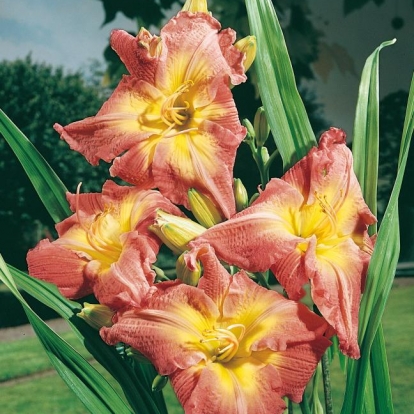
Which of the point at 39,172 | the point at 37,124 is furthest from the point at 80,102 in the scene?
the point at 39,172

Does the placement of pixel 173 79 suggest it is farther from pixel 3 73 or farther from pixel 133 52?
pixel 3 73

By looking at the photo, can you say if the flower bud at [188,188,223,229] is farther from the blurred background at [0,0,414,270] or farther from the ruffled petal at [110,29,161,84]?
the blurred background at [0,0,414,270]

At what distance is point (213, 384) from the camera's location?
245mm

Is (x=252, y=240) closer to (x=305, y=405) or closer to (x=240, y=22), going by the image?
(x=305, y=405)

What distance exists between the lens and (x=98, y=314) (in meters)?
0.27

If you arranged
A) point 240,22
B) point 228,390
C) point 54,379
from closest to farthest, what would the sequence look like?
point 228,390 → point 240,22 → point 54,379

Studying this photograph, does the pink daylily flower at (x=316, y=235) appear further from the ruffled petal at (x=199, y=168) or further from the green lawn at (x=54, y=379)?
the green lawn at (x=54, y=379)

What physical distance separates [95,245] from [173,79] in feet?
0.24

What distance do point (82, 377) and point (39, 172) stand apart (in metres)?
0.10

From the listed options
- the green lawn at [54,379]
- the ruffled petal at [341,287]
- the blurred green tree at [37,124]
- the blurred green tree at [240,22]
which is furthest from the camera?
the blurred green tree at [37,124]

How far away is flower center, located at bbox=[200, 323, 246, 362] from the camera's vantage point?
0.83 feet

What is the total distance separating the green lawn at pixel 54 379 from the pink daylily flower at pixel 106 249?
4.77 feet

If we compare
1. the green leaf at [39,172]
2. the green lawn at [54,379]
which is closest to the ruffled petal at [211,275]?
the green leaf at [39,172]

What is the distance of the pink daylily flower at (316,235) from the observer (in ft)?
0.80
